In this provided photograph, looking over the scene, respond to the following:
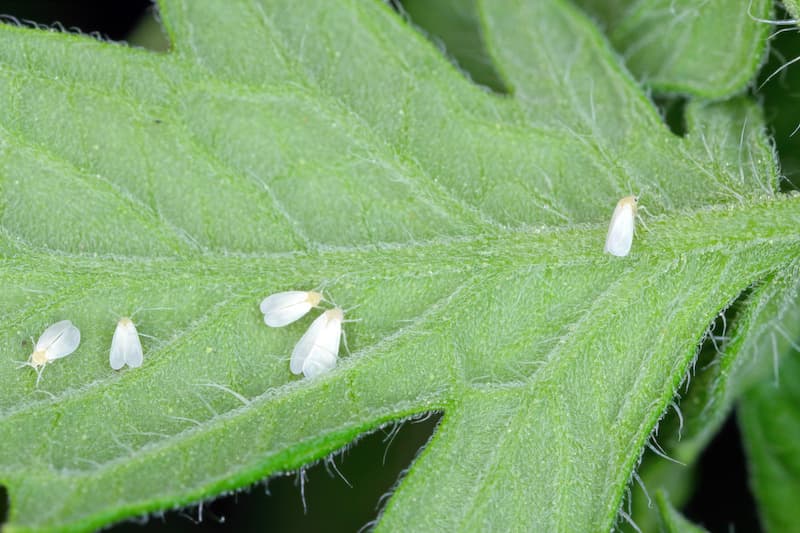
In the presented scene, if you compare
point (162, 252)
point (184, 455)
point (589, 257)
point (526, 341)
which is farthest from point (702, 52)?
point (184, 455)

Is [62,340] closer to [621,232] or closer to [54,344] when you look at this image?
[54,344]

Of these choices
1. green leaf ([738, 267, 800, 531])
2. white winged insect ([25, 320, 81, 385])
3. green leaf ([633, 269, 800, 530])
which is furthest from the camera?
green leaf ([738, 267, 800, 531])

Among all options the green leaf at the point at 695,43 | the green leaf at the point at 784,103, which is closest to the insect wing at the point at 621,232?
the green leaf at the point at 695,43

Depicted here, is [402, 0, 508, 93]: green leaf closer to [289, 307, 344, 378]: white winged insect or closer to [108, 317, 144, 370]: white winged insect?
[289, 307, 344, 378]: white winged insect

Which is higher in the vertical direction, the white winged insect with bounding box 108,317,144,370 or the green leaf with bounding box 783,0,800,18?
the green leaf with bounding box 783,0,800,18

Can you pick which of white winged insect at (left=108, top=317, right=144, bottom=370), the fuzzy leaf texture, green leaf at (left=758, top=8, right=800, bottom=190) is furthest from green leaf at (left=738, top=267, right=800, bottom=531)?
white winged insect at (left=108, top=317, right=144, bottom=370)

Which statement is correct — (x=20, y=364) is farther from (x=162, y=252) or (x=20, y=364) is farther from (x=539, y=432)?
(x=539, y=432)
